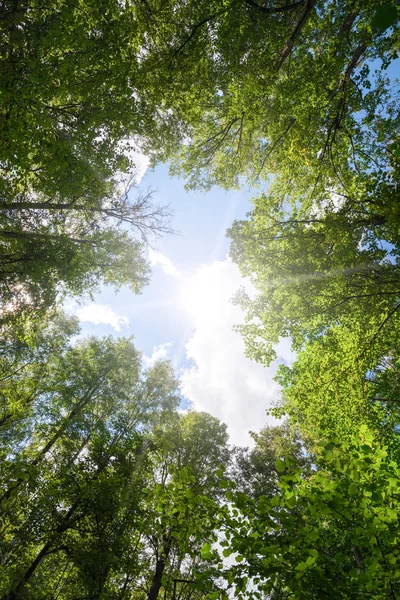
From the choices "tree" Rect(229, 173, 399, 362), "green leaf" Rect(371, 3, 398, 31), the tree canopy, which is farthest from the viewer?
"tree" Rect(229, 173, 399, 362)

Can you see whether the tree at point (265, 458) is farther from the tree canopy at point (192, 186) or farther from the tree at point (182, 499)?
the tree canopy at point (192, 186)

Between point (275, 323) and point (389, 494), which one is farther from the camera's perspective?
point (275, 323)

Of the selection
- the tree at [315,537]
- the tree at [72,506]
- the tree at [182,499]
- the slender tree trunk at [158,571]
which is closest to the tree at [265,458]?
the tree at [182,499]

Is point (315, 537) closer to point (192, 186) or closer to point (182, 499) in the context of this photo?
point (182, 499)

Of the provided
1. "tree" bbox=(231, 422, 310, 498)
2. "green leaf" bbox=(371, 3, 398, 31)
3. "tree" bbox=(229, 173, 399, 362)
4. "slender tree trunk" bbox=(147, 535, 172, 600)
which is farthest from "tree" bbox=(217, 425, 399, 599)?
"tree" bbox=(231, 422, 310, 498)

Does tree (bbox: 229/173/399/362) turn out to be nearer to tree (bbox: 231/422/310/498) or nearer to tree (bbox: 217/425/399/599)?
tree (bbox: 217/425/399/599)

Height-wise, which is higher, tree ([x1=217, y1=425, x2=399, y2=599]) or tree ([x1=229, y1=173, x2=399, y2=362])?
tree ([x1=229, y1=173, x2=399, y2=362])

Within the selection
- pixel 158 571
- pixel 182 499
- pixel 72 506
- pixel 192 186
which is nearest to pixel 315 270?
pixel 192 186

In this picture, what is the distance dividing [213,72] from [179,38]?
131 cm

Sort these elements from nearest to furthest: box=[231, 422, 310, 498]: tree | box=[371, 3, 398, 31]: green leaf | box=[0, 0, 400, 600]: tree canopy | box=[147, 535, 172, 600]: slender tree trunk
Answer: box=[371, 3, 398, 31]: green leaf, box=[0, 0, 400, 600]: tree canopy, box=[147, 535, 172, 600]: slender tree trunk, box=[231, 422, 310, 498]: tree

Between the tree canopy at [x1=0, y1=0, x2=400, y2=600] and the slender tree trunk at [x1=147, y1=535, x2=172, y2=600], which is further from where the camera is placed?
the slender tree trunk at [x1=147, y1=535, x2=172, y2=600]

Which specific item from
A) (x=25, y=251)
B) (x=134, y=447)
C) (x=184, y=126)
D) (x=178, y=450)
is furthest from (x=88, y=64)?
(x=178, y=450)

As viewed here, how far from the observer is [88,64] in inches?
258

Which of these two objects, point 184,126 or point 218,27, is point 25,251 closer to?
point 184,126
